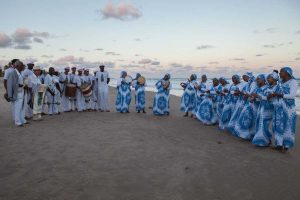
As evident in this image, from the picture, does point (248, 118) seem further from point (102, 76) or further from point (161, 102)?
point (102, 76)

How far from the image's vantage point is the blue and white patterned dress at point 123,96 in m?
13.3

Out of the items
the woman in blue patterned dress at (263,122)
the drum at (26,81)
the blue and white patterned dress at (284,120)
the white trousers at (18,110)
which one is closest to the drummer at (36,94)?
the drum at (26,81)

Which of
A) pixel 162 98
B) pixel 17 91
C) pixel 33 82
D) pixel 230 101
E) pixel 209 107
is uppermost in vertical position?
pixel 33 82

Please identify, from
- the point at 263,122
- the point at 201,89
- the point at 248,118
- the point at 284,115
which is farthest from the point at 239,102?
the point at 201,89

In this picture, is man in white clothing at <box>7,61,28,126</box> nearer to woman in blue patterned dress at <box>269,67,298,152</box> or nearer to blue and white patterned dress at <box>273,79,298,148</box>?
woman in blue patterned dress at <box>269,67,298,152</box>

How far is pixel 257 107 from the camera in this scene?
7926 mm

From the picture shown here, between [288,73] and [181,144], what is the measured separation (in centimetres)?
300

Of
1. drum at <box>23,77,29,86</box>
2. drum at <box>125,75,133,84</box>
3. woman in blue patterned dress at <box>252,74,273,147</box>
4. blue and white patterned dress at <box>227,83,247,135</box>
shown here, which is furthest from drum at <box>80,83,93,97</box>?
woman in blue patterned dress at <box>252,74,273,147</box>

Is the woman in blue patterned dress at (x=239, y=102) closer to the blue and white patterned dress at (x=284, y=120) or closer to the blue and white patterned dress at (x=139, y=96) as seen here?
the blue and white patterned dress at (x=284, y=120)

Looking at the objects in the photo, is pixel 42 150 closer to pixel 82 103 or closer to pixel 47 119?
pixel 47 119

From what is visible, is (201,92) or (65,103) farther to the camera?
(65,103)

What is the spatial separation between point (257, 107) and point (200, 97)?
153 inches

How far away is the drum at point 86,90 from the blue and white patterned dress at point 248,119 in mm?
7343

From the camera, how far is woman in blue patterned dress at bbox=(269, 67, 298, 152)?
676cm
